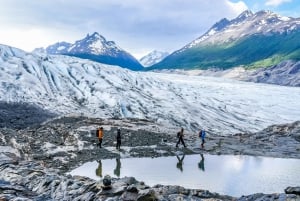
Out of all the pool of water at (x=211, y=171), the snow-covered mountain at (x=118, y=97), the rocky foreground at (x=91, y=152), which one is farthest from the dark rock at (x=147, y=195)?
the snow-covered mountain at (x=118, y=97)

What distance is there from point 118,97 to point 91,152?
161 ft

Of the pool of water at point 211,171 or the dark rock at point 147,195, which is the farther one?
the pool of water at point 211,171

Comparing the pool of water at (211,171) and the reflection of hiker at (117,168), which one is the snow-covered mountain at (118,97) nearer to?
the reflection of hiker at (117,168)

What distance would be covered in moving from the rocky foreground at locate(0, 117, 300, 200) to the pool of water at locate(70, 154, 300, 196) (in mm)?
2396

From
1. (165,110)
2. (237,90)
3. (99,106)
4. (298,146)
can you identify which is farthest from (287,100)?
(298,146)

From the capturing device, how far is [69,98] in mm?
86500

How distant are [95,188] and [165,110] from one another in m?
66.7

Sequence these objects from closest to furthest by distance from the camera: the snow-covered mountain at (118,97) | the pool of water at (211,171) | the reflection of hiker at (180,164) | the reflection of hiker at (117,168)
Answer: the pool of water at (211,171)
the reflection of hiker at (117,168)
the reflection of hiker at (180,164)
the snow-covered mountain at (118,97)

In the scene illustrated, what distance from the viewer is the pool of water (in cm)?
2634

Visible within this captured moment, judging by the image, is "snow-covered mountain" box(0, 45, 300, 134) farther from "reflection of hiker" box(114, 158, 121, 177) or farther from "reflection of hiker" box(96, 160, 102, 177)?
"reflection of hiker" box(96, 160, 102, 177)

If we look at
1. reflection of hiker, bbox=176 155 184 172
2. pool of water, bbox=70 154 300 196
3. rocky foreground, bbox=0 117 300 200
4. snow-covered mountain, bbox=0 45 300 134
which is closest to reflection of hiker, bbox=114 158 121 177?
pool of water, bbox=70 154 300 196

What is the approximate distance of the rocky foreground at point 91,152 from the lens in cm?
1958

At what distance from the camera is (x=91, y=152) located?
1542 inches

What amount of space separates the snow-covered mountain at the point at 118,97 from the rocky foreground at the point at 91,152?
73.0 ft
